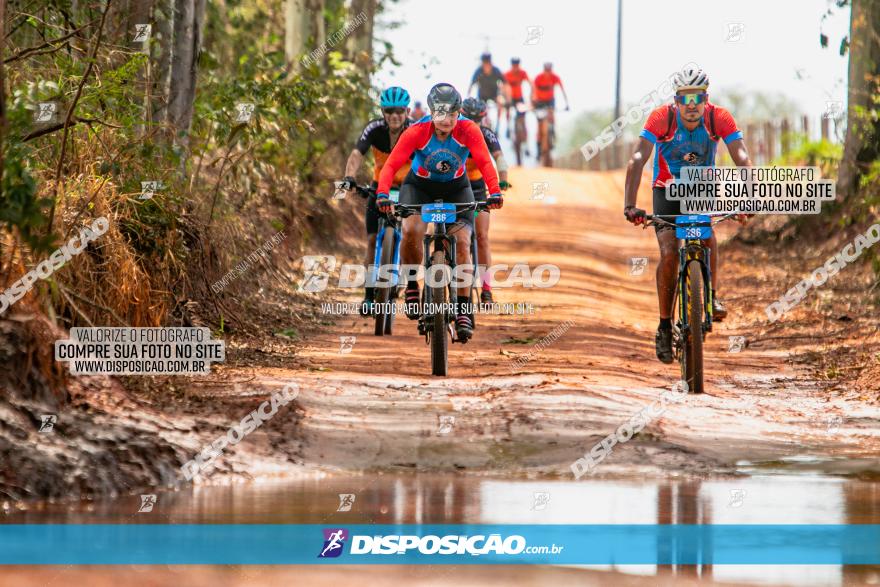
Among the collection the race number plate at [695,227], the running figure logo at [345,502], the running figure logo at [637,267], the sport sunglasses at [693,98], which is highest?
the sport sunglasses at [693,98]

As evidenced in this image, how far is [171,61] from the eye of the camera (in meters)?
13.3

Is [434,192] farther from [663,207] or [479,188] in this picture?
[479,188]

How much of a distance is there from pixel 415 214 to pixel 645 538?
18.0ft

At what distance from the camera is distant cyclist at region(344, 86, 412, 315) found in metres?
12.6

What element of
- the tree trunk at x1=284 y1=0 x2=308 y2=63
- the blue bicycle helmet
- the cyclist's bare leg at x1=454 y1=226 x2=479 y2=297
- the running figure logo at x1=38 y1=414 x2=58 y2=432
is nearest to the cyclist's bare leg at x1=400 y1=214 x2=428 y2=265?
the cyclist's bare leg at x1=454 y1=226 x2=479 y2=297

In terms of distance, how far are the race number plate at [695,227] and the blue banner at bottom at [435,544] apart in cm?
425

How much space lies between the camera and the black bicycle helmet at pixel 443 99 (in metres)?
10.5

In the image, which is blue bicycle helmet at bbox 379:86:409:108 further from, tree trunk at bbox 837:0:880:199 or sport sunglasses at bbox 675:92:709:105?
tree trunk at bbox 837:0:880:199

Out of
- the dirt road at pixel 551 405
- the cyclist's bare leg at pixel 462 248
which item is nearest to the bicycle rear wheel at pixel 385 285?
the dirt road at pixel 551 405

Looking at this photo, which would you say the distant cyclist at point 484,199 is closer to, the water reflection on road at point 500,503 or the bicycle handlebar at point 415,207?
the bicycle handlebar at point 415,207

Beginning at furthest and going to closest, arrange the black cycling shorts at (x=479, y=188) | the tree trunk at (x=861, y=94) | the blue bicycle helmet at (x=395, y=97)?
1. the tree trunk at (x=861, y=94)
2. the black cycling shorts at (x=479, y=188)
3. the blue bicycle helmet at (x=395, y=97)

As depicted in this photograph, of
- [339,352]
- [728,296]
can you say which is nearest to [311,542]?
[339,352]

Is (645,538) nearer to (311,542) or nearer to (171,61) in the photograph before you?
(311,542)

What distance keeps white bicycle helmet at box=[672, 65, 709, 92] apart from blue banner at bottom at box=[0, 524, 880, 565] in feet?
15.7
